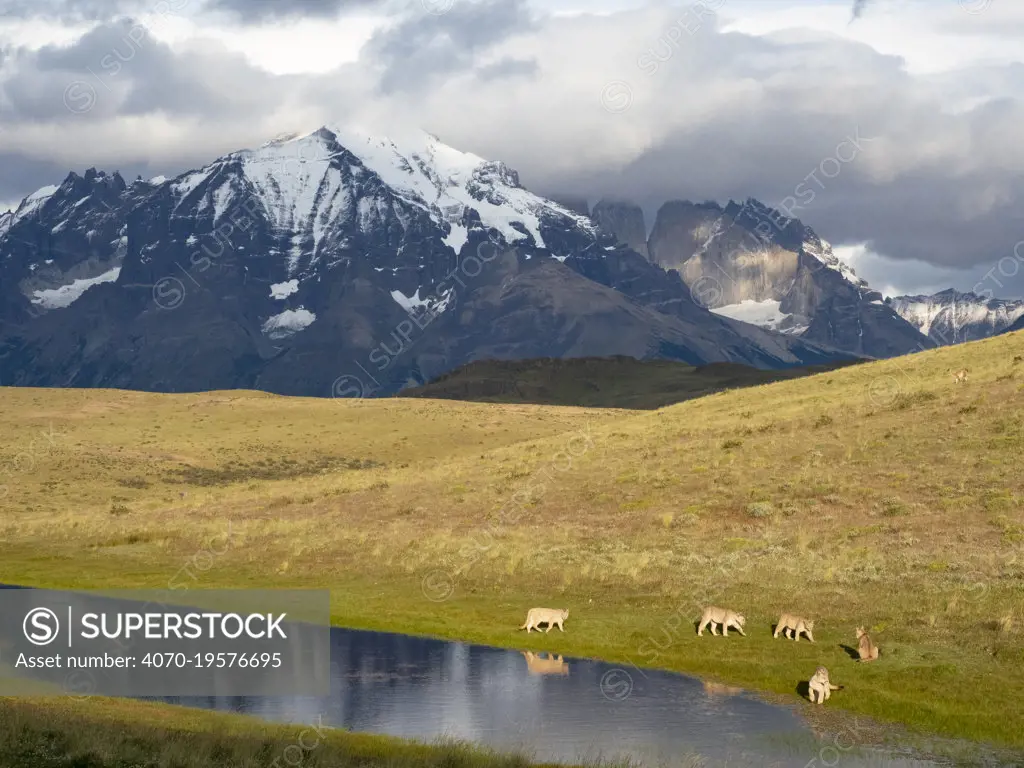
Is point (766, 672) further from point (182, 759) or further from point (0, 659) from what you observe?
point (0, 659)

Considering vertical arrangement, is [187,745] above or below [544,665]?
below

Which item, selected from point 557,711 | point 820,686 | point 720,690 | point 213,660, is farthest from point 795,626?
point 213,660

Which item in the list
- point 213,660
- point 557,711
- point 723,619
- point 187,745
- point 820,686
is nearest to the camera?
point 187,745

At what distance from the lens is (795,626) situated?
117 feet

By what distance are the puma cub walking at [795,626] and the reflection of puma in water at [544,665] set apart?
21.7 ft

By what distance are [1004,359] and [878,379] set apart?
897 centimetres

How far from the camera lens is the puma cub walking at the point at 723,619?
36.8 meters

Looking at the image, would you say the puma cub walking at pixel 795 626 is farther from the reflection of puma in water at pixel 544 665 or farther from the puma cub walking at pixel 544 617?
the puma cub walking at pixel 544 617

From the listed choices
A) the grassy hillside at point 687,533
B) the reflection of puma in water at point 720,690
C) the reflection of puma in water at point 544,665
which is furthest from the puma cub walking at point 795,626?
the reflection of puma in water at point 544,665

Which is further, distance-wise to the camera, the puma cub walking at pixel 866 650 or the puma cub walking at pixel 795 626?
the puma cub walking at pixel 795 626

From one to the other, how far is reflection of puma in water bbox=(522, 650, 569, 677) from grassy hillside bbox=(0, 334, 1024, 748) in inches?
40.2

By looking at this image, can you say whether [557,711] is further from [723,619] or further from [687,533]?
[687,533]

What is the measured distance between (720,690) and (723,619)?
18.0ft

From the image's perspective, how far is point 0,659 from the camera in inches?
1353
